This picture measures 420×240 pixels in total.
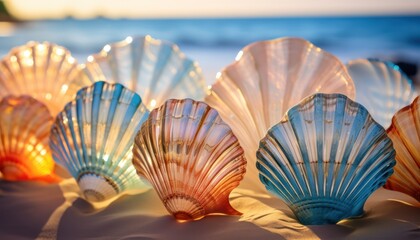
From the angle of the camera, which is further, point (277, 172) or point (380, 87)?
point (380, 87)

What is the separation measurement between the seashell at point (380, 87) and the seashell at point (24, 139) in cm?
122

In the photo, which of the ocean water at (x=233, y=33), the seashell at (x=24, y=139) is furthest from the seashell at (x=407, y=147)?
the ocean water at (x=233, y=33)

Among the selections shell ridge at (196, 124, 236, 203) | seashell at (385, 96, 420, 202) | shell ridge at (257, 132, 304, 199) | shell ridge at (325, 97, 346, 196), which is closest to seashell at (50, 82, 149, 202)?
shell ridge at (196, 124, 236, 203)

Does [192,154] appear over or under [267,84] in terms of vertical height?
under

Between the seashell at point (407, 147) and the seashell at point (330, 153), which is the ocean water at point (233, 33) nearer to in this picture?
the seashell at point (407, 147)

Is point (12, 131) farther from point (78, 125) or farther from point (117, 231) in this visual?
point (117, 231)

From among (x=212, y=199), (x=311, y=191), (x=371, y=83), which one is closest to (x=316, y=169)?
(x=311, y=191)

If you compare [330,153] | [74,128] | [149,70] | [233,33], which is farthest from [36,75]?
[233,33]

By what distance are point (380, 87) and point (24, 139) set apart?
4.56ft

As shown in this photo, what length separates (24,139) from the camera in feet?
6.58

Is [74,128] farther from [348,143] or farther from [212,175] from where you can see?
[348,143]

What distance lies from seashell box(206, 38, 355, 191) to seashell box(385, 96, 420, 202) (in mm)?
254

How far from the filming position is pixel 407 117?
156cm

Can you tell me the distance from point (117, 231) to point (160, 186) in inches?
6.8
